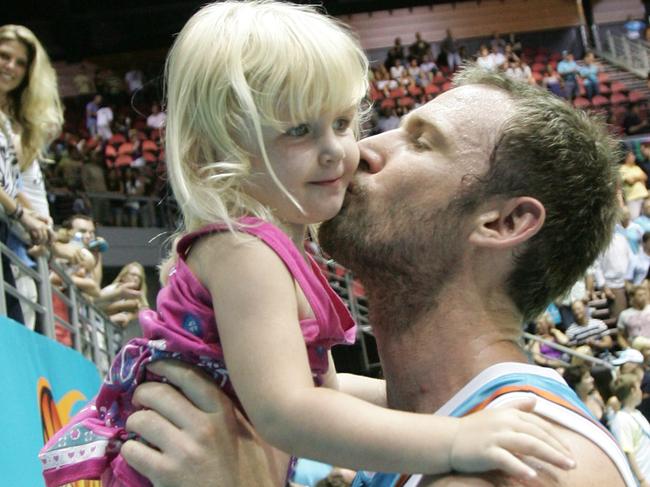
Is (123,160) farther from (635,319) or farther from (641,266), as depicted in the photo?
(635,319)

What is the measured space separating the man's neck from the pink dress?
0.09 m

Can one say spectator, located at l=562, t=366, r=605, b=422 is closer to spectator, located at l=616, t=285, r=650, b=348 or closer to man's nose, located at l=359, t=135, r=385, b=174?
spectator, located at l=616, t=285, r=650, b=348

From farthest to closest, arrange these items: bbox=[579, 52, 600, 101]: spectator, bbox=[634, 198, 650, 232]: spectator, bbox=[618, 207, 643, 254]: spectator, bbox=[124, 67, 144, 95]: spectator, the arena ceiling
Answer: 1. the arena ceiling
2. bbox=[124, 67, 144, 95]: spectator
3. bbox=[579, 52, 600, 101]: spectator
4. bbox=[634, 198, 650, 232]: spectator
5. bbox=[618, 207, 643, 254]: spectator

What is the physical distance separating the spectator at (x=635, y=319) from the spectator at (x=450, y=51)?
347 inches

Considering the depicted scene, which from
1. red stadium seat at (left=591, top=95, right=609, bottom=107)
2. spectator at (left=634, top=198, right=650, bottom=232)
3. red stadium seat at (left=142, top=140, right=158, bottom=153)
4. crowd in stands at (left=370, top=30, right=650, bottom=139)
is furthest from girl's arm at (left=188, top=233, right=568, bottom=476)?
red stadium seat at (left=591, top=95, right=609, bottom=107)

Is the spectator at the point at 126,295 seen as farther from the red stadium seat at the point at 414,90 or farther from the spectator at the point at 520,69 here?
the red stadium seat at the point at 414,90

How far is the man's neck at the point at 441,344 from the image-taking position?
1503mm

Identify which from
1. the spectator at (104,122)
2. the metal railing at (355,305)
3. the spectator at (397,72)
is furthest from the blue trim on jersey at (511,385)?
the spectator at (397,72)

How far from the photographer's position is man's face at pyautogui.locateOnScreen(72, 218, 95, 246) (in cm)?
604

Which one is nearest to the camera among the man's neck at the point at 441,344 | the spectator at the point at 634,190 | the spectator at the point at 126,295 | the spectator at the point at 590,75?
the man's neck at the point at 441,344

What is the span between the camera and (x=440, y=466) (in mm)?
1134

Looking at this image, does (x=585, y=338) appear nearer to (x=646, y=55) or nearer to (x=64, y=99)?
(x=646, y=55)

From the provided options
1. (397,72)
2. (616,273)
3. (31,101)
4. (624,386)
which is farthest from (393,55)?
(31,101)

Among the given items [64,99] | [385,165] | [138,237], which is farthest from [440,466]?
[64,99]
